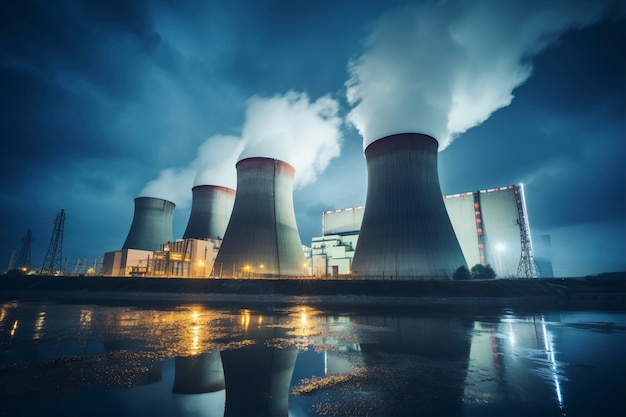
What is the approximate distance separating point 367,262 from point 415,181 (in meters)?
7.19

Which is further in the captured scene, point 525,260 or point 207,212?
point 207,212

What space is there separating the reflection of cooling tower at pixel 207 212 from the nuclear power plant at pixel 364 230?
128mm

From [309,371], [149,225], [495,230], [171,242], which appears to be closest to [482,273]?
[495,230]

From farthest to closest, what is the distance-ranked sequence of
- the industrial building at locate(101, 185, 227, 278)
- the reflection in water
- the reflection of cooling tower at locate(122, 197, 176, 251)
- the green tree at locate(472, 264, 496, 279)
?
the reflection of cooling tower at locate(122, 197, 176, 251), the industrial building at locate(101, 185, 227, 278), the green tree at locate(472, 264, 496, 279), the reflection in water

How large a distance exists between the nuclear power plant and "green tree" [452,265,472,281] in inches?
13.7

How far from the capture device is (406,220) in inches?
781

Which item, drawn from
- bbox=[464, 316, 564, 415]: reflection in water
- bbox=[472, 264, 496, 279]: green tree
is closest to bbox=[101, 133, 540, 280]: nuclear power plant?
bbox=[472, 264, 496, 279]: green tree

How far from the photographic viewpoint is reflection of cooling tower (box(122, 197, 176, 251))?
36.2 meters

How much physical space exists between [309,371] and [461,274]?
18.9 m

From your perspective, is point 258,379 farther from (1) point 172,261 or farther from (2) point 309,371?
(1) point 172,261

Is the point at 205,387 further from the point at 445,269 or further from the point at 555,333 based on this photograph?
the point at 445,269

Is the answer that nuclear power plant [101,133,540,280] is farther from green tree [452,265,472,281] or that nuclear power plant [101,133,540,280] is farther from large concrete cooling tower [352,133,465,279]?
green tree [452,265,472,281]

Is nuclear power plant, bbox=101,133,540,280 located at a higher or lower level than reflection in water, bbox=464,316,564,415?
higher

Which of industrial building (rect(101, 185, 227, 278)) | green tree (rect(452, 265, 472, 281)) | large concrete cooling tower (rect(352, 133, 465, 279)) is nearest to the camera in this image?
large concrete cooling tower (rect(352, 133, 465, 279))
